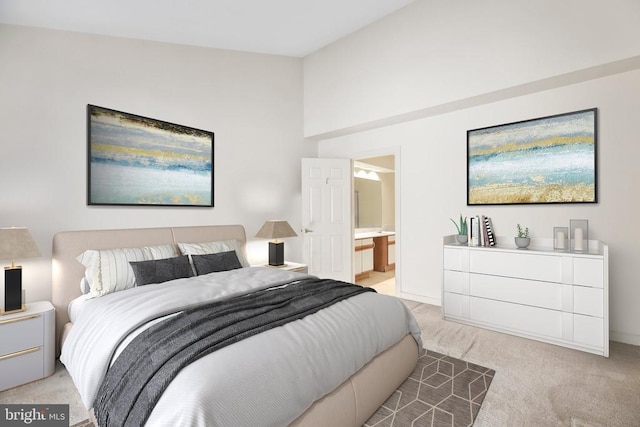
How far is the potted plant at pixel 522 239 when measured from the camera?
3141mm

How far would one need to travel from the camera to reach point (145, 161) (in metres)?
3.24

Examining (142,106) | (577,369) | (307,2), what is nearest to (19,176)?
(142,106)

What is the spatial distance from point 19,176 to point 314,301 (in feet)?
8.44

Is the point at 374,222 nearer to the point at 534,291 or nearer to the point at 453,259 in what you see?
the point at 453,259

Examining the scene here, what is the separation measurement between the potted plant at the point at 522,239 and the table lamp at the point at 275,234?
253cm

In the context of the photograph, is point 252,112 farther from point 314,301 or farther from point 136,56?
point 314,301

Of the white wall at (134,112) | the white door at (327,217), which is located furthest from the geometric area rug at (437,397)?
the white door at (327,217)

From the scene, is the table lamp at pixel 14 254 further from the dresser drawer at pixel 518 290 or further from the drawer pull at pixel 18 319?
the dresser drawer at pixel 518 290

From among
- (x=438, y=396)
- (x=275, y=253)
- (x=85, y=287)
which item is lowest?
(x=438, y=396)

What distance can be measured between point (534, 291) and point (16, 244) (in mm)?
4243

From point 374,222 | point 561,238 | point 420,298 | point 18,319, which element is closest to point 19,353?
point 18,319

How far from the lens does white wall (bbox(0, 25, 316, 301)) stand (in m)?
2.55

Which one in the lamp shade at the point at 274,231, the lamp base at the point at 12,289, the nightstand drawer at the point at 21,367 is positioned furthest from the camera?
the lamp shade at the point at 274,231

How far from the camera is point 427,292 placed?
409 cm
